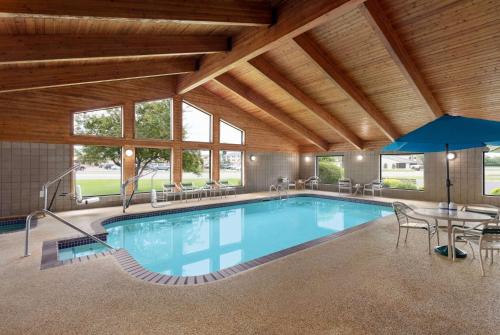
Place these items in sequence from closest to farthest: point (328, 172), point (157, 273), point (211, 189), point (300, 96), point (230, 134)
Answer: point (157, 273), point (300, 96), point (211, 189), point (230, 134), point (328, 172)

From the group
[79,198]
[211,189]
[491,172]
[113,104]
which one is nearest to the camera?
[79,198]

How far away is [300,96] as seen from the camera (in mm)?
7676

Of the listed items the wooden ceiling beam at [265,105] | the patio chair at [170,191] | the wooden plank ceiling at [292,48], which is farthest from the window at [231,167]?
the wooden plank ceiling at [292,48]

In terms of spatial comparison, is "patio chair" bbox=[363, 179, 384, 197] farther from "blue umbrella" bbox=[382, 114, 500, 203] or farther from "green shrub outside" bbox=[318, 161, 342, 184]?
"blue umbrella" bbox=[382, 114, 500, 203]

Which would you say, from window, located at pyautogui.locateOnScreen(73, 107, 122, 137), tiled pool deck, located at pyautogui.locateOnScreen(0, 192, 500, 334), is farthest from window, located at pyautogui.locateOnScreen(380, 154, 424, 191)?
window, located at pyautogui.locateOnScreen(73, 107, 122, 137)

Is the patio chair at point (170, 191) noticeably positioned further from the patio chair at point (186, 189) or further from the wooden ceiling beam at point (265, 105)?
the wooden ceiling beam at point (265, 105)

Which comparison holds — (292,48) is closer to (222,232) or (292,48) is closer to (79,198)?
(222,232)

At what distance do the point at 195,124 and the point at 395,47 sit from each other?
22.5 ft

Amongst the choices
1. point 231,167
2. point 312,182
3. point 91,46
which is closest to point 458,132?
point 91,46

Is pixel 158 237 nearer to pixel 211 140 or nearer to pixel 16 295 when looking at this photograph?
pixel 16 295

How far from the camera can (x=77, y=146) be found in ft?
23.3

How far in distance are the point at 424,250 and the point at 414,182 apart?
6907mm

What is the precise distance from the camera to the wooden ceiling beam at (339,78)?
5.39 metres

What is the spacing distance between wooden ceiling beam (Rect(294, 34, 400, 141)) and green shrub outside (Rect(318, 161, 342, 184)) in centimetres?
405
